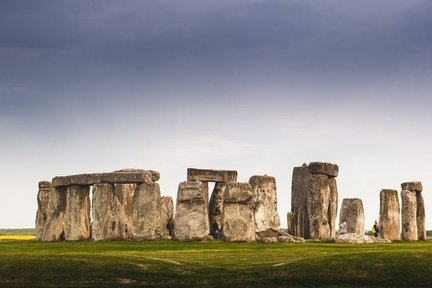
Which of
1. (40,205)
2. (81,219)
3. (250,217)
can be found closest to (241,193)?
(250,217)

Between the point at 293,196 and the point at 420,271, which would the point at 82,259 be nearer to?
the point at 420,271

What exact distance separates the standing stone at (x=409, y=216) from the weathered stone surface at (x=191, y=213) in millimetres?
12535

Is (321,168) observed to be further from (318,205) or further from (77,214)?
(77,214)

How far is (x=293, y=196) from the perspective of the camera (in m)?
47.6

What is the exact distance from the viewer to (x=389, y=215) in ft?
154

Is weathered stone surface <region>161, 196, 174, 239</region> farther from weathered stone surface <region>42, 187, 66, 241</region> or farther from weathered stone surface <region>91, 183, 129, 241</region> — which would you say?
weathered stone surface <region>42, 187, 66, 241</region>

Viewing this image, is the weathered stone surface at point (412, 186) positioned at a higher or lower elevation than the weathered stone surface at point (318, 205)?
higher

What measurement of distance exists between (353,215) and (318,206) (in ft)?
13.9

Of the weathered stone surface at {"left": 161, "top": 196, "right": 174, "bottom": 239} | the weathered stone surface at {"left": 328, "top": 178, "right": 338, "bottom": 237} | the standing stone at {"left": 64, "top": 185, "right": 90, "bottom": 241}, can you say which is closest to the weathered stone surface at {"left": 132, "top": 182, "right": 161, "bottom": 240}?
the weathered stone surface at {"left": 161, "top": 196, "right": 174, "bottom": 239}

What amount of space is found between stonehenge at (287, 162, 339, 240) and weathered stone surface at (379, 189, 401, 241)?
2.95m

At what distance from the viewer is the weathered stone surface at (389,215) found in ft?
153

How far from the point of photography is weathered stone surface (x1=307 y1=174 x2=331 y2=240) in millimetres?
44344

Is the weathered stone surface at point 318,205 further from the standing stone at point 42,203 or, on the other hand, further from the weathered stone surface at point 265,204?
the standing stone at point 42,203

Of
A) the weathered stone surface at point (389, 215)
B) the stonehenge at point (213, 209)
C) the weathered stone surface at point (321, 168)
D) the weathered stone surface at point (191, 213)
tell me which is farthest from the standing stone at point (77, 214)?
the weathered stone surface at point (389, 215)
